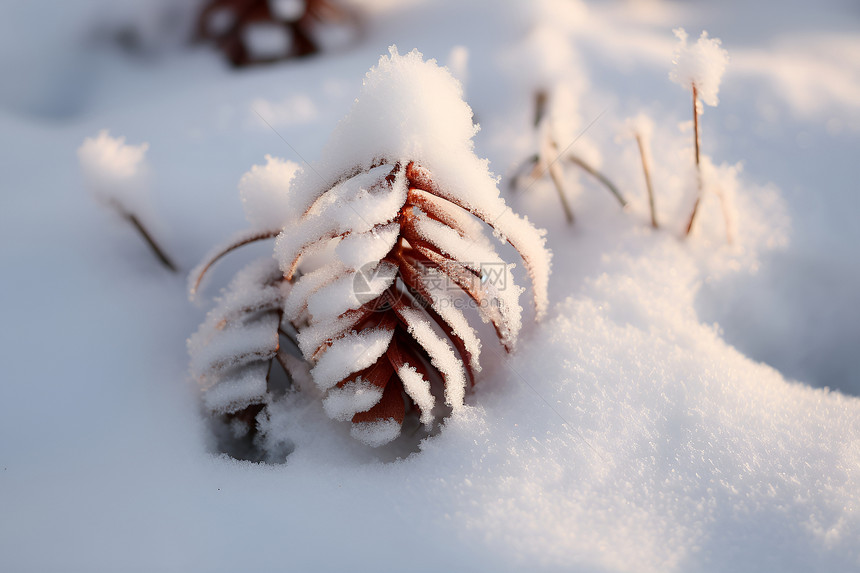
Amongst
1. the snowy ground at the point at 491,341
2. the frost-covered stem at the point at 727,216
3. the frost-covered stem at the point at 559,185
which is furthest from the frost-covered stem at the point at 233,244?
the frost-covered stem at the point at 727,216

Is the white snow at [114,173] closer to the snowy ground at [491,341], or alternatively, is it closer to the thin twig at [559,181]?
the snowy ground at [491,341]

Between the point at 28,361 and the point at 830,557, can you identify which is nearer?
the point at 830,557

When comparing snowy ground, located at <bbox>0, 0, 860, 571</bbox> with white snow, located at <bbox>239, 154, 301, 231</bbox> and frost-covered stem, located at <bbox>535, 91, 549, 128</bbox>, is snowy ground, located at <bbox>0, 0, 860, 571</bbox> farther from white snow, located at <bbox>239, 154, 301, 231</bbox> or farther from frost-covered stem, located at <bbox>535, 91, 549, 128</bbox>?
white snow, located at <bbox>239, 154, 301, 231</bbox>

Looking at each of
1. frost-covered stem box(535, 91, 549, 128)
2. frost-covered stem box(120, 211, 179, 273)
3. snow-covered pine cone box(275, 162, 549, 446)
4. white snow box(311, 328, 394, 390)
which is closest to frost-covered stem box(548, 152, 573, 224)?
frost-covered stem box(535, 91, 549, 128)

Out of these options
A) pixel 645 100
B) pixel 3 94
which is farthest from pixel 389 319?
pixel 3 94

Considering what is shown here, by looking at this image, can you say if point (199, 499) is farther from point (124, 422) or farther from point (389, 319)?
point (389, 319)

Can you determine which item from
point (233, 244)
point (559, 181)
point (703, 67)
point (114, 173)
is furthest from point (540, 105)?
point (114, 173)

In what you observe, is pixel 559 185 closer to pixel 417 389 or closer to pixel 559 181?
pixel 559 181
